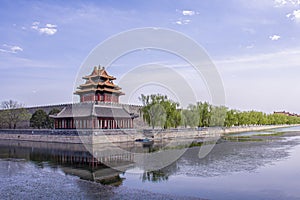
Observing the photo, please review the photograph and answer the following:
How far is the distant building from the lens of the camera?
3472 centimetres

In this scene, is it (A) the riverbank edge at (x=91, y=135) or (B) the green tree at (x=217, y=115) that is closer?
(A) the riverbank edge at (x=91, y=135)

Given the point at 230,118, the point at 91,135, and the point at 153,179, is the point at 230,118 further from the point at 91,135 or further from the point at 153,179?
the point at 153,179

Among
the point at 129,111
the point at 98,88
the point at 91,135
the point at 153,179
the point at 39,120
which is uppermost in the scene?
the point at 98,88

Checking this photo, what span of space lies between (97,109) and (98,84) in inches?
196

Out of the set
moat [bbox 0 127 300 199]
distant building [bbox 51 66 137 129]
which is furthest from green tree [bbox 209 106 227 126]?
moat [bbox 0 127 300 199]

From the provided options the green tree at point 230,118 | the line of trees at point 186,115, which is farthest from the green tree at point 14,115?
the green tree at point 230,118

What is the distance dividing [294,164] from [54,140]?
75.2 feet

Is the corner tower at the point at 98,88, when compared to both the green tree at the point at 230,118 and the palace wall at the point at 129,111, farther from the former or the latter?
the green tree at the point at 230,118

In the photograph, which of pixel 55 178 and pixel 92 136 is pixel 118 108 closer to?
pixel 92 136


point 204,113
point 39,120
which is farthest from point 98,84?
point 204,113

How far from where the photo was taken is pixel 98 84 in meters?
39.4

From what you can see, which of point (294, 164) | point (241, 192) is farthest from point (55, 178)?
point (294, 164)

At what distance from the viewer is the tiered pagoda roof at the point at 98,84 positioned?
3962 centimetres

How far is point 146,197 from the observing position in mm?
9477
